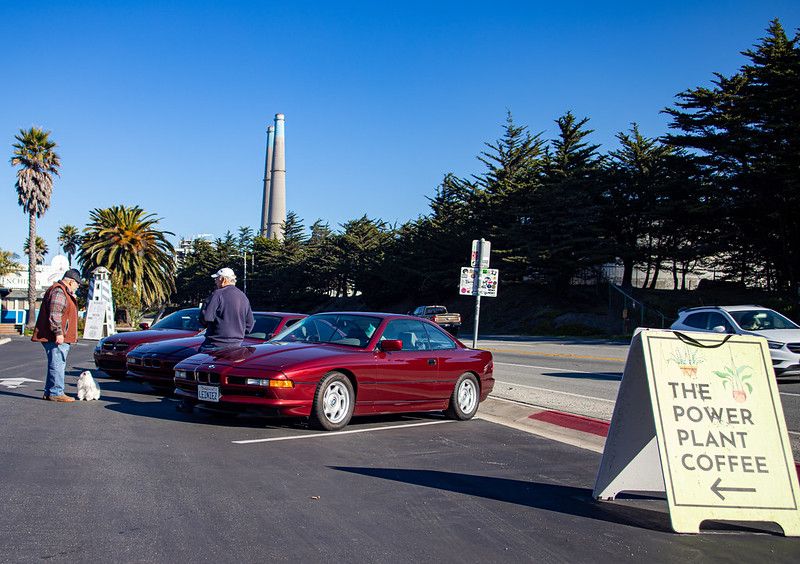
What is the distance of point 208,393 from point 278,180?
9406 cm

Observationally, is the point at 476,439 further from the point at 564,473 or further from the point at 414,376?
the point at 564,473

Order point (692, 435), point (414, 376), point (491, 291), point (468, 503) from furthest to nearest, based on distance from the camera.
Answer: point (491, 291) < point (414, 376) < point (468, 503) < point (692, 435)

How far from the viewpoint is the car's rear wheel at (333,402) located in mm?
8180

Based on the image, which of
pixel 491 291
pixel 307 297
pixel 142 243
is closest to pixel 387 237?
pixel 307 297

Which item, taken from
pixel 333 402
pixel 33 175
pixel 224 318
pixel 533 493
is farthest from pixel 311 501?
pixel 33 175

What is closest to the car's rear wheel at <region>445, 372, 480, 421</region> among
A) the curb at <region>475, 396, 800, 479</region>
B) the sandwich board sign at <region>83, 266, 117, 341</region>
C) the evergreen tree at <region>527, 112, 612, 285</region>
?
the curb at <region>475, 396, 800, 479</region>

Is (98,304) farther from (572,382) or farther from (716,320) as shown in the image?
(716,320)

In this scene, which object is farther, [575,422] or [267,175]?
[267,175]

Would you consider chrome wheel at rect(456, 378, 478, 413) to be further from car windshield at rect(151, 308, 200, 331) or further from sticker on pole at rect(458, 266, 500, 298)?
sticker on pole at rect(458, 266, 500, 298)

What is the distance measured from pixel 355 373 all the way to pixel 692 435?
419 cm

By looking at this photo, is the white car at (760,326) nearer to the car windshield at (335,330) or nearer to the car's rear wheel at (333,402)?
the car windshield at (335,330)

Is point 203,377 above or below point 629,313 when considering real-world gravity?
below

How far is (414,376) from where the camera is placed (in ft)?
30.2

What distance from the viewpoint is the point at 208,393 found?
27.2 ft
